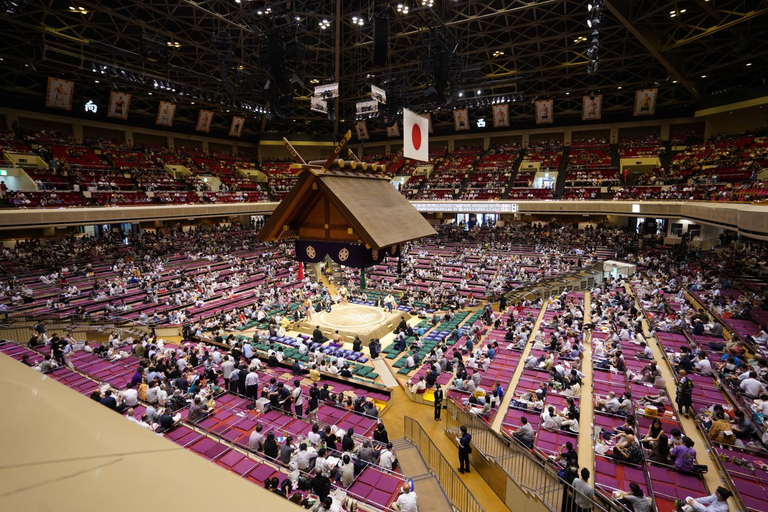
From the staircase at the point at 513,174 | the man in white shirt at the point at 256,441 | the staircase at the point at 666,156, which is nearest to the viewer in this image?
the man in white shirt at the point at 256,441

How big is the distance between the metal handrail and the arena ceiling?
14639 millimetres

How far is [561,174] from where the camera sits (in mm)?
33594

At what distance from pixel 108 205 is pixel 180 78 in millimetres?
12491

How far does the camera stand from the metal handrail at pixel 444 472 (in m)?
6.78

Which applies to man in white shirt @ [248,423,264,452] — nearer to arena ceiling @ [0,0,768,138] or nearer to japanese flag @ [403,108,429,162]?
japanese flag @ [403,108,429,162]

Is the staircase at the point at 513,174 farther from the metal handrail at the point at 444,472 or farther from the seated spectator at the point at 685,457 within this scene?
the seated spectator at the point at 685,457

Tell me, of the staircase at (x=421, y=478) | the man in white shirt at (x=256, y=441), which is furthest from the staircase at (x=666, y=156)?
the man in white shirt at (x=256, y=441)

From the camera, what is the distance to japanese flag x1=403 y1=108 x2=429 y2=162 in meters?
10.6

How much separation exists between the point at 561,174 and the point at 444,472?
103 feet

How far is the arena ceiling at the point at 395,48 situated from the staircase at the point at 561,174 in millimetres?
4713

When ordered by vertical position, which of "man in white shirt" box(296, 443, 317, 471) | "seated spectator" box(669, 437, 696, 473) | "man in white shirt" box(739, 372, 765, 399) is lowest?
"man in white shirt" box(296, 443, 317, 471)

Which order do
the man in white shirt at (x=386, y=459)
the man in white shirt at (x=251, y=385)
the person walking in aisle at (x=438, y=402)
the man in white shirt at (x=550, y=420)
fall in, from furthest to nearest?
the person walking in aisle at (x=438, y=402) → the man in white shirt at (x=251, y=385) → the man in white shirt at (x=550, y=420) → the man in white shirt at (x=386, y=459)

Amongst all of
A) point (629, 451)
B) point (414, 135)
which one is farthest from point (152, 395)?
point (629, 451)

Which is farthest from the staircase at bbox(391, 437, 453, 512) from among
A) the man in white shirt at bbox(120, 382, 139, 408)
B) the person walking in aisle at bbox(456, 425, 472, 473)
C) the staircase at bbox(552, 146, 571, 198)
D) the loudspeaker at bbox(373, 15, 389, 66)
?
the staircase at bbox(552, 146, 571, 198)
